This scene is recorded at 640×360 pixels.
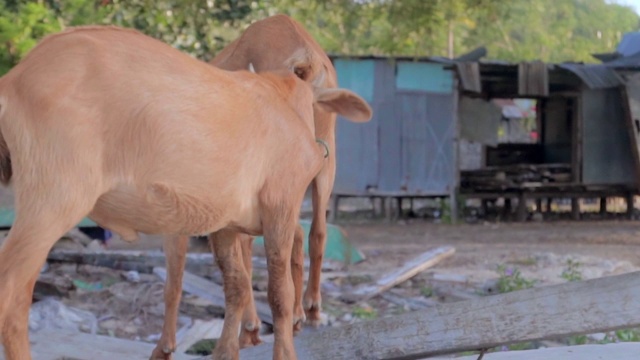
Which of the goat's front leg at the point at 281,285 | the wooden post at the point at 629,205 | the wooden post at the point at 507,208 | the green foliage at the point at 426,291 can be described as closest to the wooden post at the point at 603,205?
the wooden post at the point at 629,205

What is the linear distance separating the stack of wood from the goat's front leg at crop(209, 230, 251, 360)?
47.2ft

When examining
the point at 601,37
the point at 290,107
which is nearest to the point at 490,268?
the point at 290,107

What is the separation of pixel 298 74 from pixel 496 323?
1.61 m

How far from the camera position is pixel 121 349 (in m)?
5.28

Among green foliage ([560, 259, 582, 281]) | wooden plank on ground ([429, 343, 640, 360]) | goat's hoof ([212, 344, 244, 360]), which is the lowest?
green foliage ([560, 259, 582, 281])

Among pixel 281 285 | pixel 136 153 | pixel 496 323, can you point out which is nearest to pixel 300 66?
pixel 281 285

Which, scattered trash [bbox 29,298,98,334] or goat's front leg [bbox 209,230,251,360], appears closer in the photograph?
goat's front leg [bbox 209,230,251,360]

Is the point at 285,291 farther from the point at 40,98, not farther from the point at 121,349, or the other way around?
the point at 121,349

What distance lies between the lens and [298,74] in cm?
488

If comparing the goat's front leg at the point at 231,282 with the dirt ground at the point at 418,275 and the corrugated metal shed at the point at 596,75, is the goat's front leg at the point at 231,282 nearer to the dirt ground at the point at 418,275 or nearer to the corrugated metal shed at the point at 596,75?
the dirt ground at the point at 418,275

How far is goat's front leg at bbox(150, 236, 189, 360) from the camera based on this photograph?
183 inches

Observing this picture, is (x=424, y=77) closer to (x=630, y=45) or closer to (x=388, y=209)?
(x=388, y=209)

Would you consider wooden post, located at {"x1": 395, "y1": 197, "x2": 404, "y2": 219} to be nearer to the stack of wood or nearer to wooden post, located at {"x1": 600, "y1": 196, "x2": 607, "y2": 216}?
the stack of wood

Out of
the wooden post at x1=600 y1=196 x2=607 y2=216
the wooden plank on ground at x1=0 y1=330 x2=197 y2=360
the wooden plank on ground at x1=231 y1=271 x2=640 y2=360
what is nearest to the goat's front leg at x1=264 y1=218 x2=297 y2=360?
the wooden plank on ground at x1=231 y1=271 x2=640 y2=360
